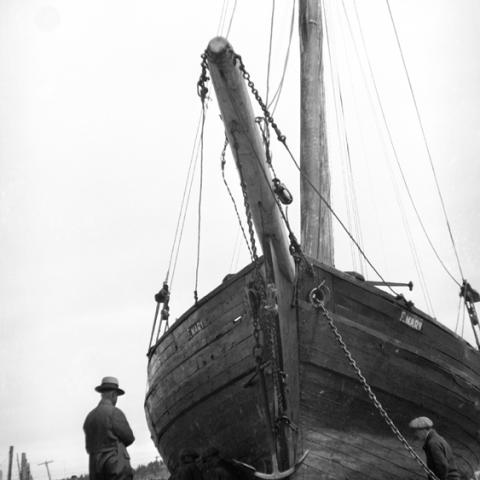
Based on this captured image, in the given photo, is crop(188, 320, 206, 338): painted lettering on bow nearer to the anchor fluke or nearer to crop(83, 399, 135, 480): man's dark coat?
the anchor fluke

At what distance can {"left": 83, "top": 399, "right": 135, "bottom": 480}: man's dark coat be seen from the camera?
4719 millimetres

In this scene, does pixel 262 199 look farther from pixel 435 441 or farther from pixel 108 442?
pixel 435 441

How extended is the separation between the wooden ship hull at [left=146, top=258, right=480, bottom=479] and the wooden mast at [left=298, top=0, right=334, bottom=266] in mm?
2676

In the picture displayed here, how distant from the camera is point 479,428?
779cm

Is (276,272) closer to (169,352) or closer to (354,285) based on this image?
(354,285)

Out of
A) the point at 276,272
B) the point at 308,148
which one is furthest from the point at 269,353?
the point at 308,148

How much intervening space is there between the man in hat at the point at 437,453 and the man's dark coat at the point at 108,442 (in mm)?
2790

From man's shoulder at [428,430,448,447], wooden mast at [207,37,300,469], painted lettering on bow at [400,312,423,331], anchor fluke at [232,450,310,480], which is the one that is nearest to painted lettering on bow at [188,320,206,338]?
wooden mast at [207,37,300,469]

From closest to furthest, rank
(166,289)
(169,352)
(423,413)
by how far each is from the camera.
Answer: (423,413)
(169,352)
(166,289)

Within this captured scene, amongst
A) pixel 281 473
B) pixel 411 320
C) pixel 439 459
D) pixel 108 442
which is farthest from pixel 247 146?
pixel 439 459

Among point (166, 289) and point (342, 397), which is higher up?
point (166, 289)

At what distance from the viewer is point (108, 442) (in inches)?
190

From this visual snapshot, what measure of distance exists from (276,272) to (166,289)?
384 cm

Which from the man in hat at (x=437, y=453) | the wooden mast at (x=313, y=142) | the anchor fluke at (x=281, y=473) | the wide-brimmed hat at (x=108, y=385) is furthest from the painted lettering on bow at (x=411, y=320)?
the wide-brimmed hat at (x=108, y=385)
